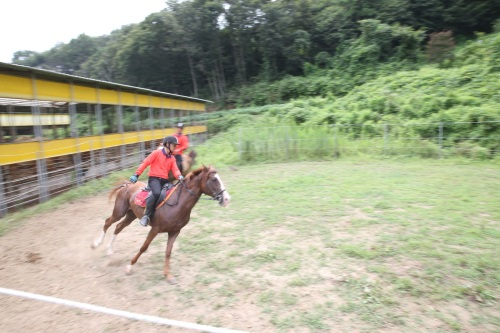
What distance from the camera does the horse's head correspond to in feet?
15.5

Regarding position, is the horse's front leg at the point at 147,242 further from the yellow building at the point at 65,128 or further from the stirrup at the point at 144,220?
the yellow building at the point at 65,128

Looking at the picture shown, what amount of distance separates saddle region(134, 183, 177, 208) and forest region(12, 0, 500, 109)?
28.1 metres

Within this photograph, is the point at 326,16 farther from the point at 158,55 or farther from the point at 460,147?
the point at 460,147

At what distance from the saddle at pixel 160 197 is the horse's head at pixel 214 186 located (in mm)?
Answer: 591

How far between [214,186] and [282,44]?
126 feet

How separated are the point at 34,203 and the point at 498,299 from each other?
12891 millimetres

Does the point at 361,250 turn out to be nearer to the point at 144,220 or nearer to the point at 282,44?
the point at 144,220

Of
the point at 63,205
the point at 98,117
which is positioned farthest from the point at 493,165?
the point at 98,117

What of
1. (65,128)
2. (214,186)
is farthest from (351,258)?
(65,128)

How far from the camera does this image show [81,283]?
469cm

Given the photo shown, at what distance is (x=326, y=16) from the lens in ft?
128

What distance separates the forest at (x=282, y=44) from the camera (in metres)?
31.6

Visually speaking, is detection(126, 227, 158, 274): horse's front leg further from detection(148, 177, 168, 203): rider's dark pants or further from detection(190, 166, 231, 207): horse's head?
detection(190, 166, 231, 207): horse's head

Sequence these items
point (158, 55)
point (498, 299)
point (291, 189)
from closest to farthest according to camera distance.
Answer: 1. point (498, 299)
2. point (291, 189)
3. point (158, 55)
